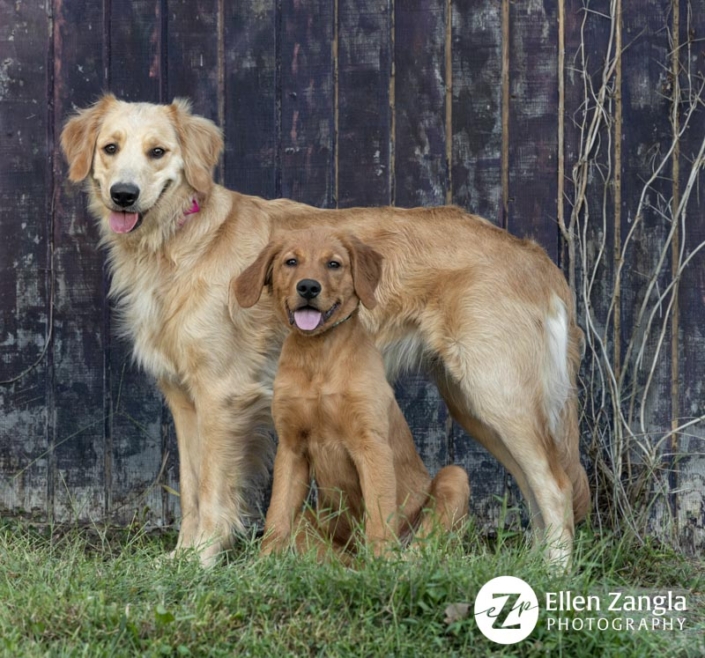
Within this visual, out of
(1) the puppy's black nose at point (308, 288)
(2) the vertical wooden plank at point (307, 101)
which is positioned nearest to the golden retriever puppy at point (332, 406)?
(1) the puppy's black nose at point (308, 288)

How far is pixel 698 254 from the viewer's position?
16.0 ft

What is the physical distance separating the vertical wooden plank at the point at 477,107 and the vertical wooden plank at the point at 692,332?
0.86 metres

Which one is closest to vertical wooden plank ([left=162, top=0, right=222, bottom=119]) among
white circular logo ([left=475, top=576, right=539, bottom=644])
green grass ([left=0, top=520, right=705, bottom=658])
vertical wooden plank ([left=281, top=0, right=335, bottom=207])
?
vertical wooden plank ([left=281, top=0, right=335, bottom=207])

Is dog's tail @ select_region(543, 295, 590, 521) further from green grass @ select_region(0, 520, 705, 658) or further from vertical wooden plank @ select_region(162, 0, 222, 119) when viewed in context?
vertical wooden plank @ select_region(162, 0, 222, 119)

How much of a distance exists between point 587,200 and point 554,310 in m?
0.73

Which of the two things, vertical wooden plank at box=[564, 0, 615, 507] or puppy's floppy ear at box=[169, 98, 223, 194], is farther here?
vertical wooden plank at box=[564, 0, 615, 507]

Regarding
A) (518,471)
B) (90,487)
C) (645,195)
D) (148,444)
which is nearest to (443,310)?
(518,471)

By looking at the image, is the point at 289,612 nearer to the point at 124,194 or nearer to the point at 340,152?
the point at 124,194

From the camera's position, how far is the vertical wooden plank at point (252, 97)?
16.5 ft

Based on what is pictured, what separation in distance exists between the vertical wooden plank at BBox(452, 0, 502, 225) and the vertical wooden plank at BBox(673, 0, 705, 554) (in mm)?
866

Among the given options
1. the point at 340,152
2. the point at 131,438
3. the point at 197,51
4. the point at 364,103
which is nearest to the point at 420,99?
the point at 364,103

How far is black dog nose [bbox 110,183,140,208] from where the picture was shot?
4199 mm

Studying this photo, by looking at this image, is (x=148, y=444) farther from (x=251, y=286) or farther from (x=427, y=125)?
(x=427, y=125)

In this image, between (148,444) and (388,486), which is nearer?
(388,486)
